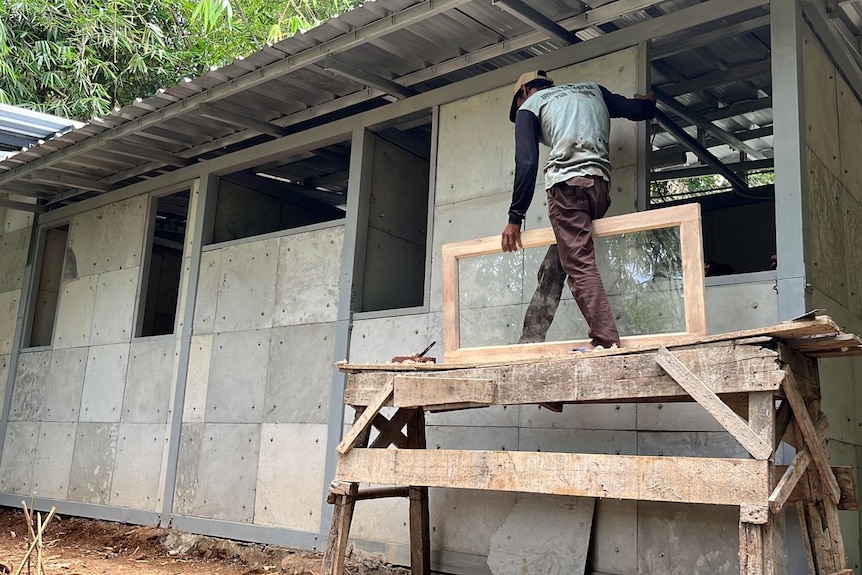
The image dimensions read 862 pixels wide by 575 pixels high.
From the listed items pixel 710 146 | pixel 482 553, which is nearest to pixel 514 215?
pixel 482 553

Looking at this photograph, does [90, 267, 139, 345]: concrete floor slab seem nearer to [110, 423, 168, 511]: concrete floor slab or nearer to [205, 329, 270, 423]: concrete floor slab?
[110, 423, 168, 511]: concrete floor slab

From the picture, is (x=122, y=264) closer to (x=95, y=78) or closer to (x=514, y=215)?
(x=514, y=215)

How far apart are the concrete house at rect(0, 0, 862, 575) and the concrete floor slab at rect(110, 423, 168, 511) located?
3 centimetres

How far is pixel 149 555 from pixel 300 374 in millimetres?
2160

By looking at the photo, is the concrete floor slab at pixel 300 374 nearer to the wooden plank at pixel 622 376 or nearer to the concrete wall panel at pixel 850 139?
the wooden plank at pixel 622 376

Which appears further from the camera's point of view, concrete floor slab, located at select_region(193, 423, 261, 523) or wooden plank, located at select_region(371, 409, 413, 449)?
concrete floor slab, located at select_region(193, 423, 261, 523)

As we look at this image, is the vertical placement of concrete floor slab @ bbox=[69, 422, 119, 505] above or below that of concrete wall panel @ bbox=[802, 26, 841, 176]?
below

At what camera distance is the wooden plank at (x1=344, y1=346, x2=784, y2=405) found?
11.0 ft

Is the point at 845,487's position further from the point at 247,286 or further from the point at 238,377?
the point at 247,286

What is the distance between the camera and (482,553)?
17.2 ft

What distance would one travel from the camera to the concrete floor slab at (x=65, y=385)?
8.67m

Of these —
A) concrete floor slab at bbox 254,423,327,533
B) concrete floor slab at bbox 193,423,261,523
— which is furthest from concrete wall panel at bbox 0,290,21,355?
concrete floor slab at bbox 254,423,327,533

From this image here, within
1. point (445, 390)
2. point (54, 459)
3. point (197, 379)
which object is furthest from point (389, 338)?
point (54, 459)

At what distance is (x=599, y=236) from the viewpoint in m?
4.38
